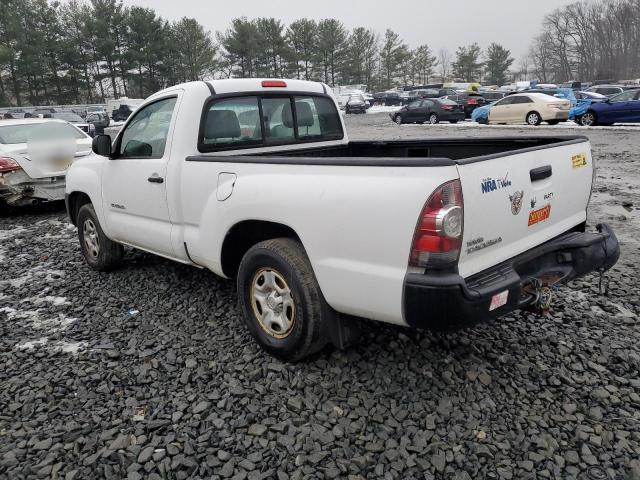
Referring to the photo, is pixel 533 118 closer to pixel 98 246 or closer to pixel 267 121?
pixel 267 121

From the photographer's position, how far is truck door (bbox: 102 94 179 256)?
406cm

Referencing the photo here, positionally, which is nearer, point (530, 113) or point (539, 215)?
point (539, 215)

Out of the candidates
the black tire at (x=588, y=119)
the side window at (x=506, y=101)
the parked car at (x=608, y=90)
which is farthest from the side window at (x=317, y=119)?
the parked car at (x=608, y=90)

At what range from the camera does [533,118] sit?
845 inches

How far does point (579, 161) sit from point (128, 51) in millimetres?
62668

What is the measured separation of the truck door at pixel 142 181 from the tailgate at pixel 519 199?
2448mm

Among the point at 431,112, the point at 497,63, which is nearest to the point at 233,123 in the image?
the point at 431,112

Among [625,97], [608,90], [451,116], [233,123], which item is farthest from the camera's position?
[608,90]

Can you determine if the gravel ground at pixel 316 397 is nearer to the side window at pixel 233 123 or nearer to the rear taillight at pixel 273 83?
the side window at pixel 233 123

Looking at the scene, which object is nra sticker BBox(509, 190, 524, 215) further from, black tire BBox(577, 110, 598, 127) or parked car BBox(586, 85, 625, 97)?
parked car BBox(586, 85, 625, 97)

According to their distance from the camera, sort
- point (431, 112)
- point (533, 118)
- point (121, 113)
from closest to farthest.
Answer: point (533, 118) → point (431, 112) → point (121, 113)

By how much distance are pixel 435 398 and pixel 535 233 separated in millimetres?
1158

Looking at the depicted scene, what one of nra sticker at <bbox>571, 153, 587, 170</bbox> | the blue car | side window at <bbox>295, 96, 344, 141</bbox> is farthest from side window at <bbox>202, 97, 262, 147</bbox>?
the blue car

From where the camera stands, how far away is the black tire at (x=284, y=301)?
3.00 m
